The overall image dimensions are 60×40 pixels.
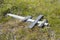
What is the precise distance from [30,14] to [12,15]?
767mm

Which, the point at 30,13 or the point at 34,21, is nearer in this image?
the point at 34,21

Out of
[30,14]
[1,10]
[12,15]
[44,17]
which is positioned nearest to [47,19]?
[44,17]

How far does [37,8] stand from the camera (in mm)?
8156

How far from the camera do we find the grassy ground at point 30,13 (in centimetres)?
639

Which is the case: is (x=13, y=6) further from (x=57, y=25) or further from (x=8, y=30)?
(x=57, y=25)

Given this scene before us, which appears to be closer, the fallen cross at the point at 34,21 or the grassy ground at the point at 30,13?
the grassy ground at the point at 30,13

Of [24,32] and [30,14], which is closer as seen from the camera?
[24,32]

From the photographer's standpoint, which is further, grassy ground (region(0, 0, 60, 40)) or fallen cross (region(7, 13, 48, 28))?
fallen cross (region(7, 13, 48, 28))

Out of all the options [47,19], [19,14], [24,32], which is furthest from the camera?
[19,14]

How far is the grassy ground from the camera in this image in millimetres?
6395

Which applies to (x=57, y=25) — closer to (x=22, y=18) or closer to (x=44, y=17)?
(x=44, y=17)

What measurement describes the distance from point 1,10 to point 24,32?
2.05 meters

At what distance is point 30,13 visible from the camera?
7875 mm

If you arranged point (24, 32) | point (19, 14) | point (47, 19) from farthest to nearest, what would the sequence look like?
point (19, 14) → point (47, 19) → point (24, 32)
